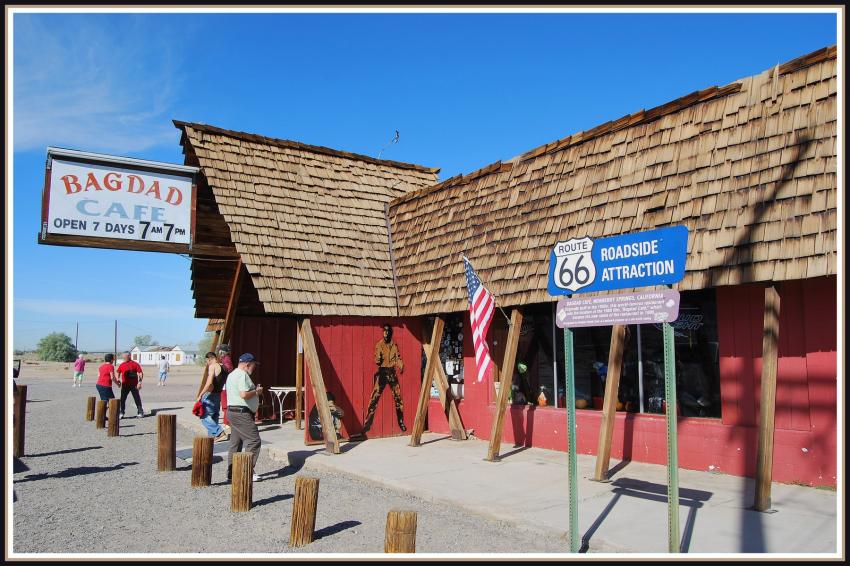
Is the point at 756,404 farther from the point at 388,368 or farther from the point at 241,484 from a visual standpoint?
the point at 388,368

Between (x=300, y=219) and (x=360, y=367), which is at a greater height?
(x=300, y=219)

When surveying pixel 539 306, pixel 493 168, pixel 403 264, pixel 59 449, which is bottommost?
pixel 59 449

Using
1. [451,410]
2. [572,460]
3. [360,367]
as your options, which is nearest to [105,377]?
[360,367]

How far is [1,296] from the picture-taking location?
498 centimetres

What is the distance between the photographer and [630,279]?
5.04 meters

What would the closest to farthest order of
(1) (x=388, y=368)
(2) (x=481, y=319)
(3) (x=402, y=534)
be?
(3) (x=402, y=534)
(2) (x=481, y=319)
(1) (x=388, y=368)

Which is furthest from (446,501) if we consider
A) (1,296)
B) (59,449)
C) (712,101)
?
(59,449)

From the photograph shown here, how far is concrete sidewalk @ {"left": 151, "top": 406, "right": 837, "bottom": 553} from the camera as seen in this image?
17.9 ft

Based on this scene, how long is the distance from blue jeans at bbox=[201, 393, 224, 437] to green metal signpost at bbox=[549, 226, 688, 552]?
7245 mm

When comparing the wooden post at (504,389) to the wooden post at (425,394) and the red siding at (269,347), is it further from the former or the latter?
the red siding at (269,347)

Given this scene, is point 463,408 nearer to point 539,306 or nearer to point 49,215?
point 539,306

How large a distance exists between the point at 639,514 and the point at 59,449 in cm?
1003

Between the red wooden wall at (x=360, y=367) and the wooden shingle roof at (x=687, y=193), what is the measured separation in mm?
740

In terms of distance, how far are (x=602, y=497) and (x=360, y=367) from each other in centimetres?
584
